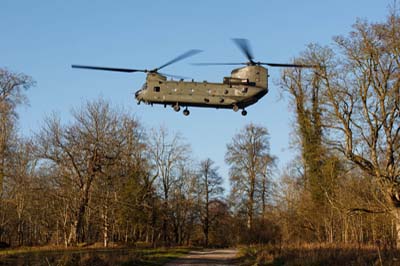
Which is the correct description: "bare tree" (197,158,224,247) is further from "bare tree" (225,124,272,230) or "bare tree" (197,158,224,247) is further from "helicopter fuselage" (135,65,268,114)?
"helicopter fuselage" (135,65,268,114)

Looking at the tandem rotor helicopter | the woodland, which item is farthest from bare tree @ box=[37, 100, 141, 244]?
the tandem rotor helicopter

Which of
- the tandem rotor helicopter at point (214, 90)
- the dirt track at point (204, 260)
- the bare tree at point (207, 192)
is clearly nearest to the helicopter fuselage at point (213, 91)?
the tandem rotor helicopter at point (214, 90)

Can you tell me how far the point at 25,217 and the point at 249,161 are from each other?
25.8 metres

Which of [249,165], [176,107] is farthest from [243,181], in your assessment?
[176,107]

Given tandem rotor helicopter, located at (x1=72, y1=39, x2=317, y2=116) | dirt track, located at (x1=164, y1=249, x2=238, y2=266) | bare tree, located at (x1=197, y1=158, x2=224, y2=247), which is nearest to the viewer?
tandem rotor helicopter, located at (x1=72, y1=39, x2=317, y2=116)

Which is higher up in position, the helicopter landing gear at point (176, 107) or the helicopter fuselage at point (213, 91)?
the helicopter fuselage at point (213, 91)

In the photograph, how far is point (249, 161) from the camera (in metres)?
53.3

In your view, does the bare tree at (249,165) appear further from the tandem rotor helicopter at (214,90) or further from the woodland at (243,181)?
the tandem rotor helicopter at (214,90)

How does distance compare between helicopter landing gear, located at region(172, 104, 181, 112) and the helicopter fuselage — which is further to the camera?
helicopter landing gear, located at region(172, 104, 181, 112)

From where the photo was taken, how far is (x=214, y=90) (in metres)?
16.1

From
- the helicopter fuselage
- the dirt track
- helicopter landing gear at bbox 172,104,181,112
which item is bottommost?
the dirt track

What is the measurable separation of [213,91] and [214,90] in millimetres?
50

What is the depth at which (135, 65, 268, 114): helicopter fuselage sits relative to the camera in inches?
630

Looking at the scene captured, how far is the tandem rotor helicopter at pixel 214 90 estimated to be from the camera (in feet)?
52.5
